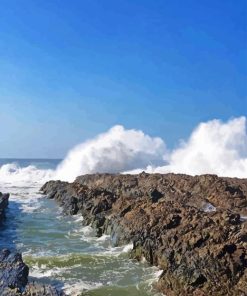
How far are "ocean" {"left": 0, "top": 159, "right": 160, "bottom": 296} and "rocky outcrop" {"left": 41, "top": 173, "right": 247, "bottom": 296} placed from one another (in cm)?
79

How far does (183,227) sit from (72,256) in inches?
194

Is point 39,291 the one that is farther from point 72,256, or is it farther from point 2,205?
point 2,205

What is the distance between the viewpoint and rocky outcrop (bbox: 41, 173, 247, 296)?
49.3ft

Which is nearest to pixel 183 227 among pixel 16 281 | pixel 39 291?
pixel 16 281

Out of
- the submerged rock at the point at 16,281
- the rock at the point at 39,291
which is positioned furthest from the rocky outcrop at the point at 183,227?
the submerged rock at the point at 16,281

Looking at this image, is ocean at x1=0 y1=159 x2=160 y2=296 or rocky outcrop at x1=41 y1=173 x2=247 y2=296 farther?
ocean at x1=0 y1=159 x2=160 y2=296

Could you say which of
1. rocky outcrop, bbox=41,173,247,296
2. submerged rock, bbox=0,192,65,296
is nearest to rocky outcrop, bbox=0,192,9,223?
rocky outcrop, bbox=41,173,247,296

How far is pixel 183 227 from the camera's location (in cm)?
1898

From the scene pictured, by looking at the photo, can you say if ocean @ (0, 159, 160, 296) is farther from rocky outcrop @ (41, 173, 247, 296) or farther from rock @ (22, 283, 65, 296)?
rock @ (22, 283, 65, 296)

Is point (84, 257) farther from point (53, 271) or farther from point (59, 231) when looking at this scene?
point (59, 231)

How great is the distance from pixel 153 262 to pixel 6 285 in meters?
6.87

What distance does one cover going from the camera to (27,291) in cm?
1293

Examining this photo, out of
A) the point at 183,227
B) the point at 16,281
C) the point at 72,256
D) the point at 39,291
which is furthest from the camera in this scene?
the point at 72,256

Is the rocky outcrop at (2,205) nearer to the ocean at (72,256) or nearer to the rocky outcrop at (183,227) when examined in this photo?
the ocean at (72,256)
